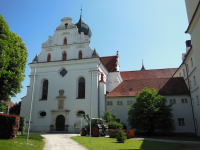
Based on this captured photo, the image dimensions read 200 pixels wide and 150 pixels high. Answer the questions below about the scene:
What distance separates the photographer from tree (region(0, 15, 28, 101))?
13.1 metres

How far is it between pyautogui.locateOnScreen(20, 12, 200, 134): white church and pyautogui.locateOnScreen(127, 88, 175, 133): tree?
371 cm

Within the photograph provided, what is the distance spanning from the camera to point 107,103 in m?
27.9

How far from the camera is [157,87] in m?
28.3

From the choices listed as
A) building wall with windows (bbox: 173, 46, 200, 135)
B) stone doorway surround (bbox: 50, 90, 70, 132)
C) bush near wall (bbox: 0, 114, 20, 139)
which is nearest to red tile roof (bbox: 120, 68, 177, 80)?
building wall with windows (bbox: 173, 46, 200, 135)

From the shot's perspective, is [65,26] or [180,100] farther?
[65,26]

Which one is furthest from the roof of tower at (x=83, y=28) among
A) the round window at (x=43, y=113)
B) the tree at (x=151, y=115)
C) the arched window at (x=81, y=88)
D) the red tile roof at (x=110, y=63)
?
the tree at (x=151, y=115)

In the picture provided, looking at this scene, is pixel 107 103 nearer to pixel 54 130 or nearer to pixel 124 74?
pixel 54 130

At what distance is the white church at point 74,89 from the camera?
1025 inches

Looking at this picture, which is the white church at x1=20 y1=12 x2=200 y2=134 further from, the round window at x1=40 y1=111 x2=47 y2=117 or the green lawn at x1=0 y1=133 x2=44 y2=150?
the green lawn at x1=0 y1=133 x2=44 y2=150

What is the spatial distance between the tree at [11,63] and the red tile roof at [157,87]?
15964mm

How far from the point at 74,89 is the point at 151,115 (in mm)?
12720

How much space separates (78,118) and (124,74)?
68.0 feet

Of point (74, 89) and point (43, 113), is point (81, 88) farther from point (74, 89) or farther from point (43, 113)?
point (43, 113)

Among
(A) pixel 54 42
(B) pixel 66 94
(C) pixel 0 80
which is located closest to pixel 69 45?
(A) pixel 54 42
